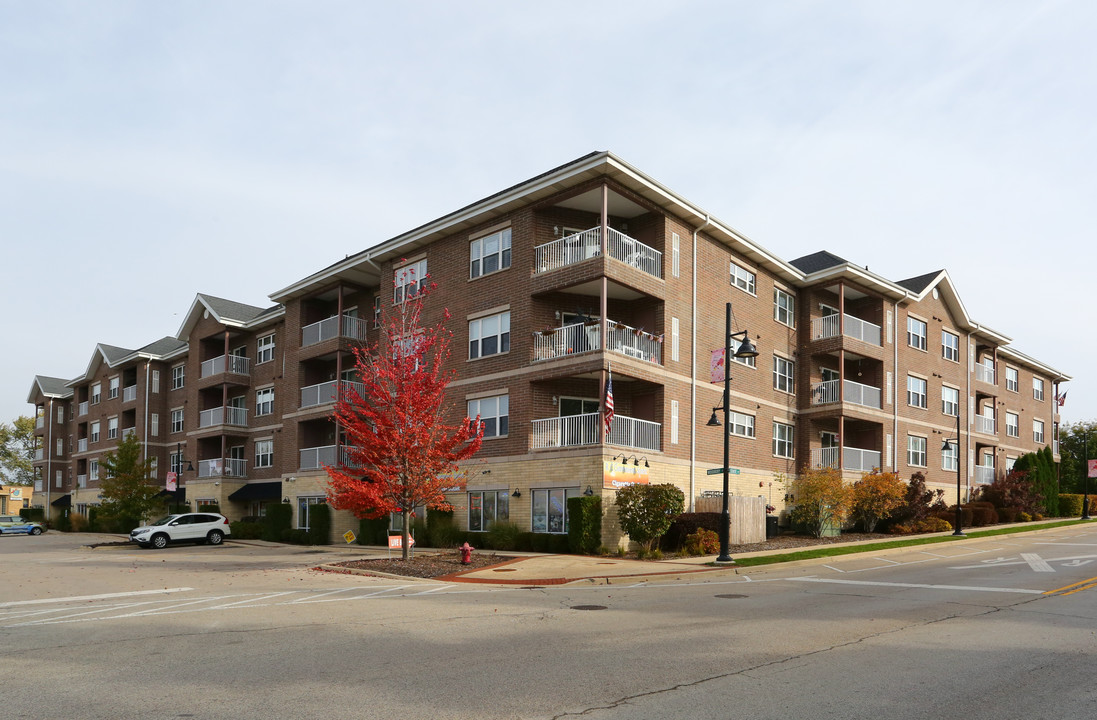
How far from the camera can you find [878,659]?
9.42 m

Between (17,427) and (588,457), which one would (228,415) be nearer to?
(588,457)

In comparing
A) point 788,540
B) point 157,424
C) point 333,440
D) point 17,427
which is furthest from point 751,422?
point 17,427

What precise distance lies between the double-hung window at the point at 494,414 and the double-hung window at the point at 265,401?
61.3 feet

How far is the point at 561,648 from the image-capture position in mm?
10289

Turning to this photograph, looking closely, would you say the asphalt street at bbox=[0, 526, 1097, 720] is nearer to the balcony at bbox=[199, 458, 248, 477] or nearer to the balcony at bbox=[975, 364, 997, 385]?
the balcony at bbox=[199, 458, 248, 477]

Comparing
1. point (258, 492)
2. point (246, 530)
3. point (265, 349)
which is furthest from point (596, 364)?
point (265, 349)

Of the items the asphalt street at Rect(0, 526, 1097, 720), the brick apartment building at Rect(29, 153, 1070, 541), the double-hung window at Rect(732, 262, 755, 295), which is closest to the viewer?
the asphalt street at Rect(0, 526, 1097, 720)

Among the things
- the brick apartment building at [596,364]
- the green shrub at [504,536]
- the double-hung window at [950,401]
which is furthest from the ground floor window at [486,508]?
the double-hung window at [950,401]

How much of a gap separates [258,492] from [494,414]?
19663 millimetres

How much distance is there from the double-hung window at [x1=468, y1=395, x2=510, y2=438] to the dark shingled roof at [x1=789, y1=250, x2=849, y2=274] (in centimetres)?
1765

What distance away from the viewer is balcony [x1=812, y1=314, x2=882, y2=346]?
1513 inches

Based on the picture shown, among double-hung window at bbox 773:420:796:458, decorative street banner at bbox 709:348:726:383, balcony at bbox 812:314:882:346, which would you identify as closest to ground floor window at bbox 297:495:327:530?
decorative street banner at bbox 709:348:726:383

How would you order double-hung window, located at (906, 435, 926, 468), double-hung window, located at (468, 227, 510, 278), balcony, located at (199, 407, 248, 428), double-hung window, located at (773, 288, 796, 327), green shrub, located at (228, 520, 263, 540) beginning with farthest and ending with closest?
balcony, located at (199, 407, 248, 428) → double-hung window, located at (906, 435, 926, 468) → green shrub, located at (228, 520, 263, 540) → double-hung window, located at (773, 288, 796, 327) → double-hung window, located at (468, 227, 510, 278)

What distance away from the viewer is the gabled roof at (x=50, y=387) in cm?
7119
